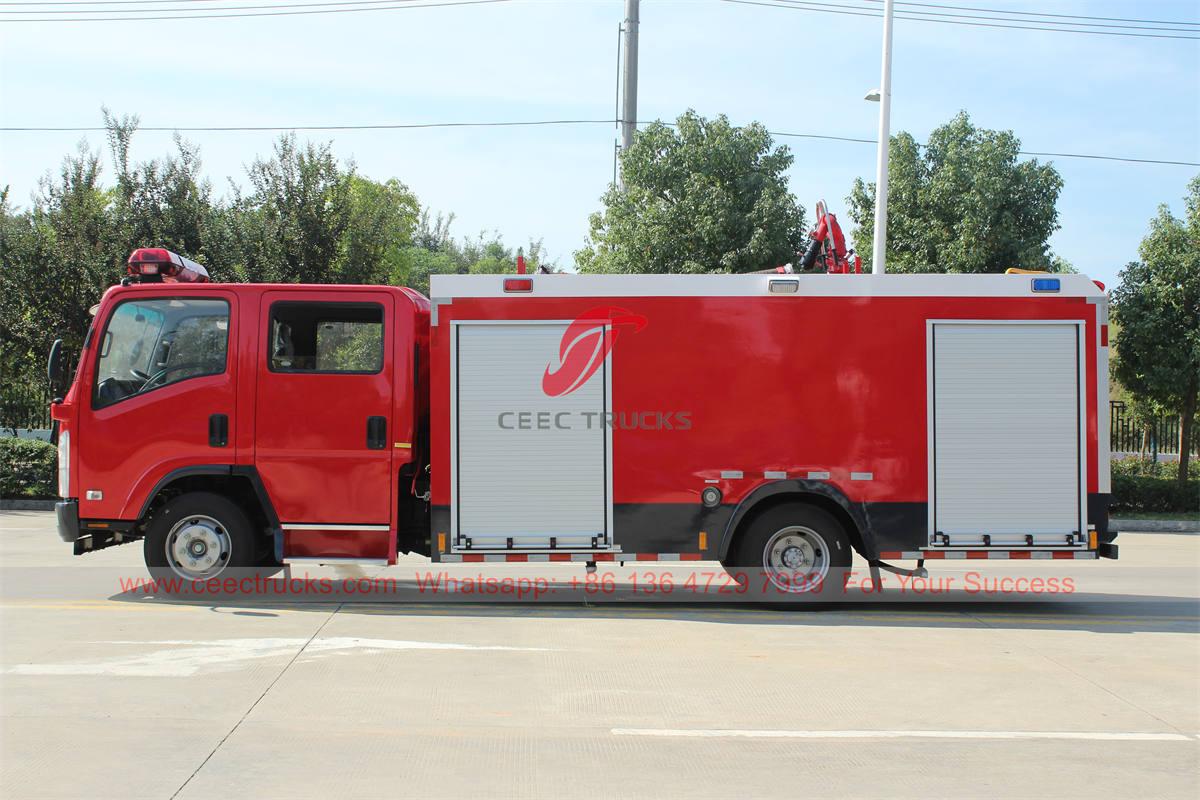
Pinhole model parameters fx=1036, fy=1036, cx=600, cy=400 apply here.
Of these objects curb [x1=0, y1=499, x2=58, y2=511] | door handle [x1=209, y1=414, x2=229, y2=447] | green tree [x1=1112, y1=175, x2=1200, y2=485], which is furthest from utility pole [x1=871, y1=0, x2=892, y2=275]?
curb [x1=0, y1=499, x2=58, y2=511]

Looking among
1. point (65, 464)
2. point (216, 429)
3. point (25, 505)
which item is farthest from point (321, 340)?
point (25, 505)

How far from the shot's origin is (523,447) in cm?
909

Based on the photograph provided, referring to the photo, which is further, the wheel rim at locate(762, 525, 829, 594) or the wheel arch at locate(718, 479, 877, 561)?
the wheel rim at locate(762, 525, 829, 594)

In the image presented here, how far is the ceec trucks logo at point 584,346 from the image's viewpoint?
9.09 meters

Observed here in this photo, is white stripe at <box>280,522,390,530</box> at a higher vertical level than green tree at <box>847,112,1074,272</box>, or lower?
lower

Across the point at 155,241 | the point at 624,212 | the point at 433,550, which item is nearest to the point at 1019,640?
the point at 433,550

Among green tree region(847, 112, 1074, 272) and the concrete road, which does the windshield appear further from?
green tree region(847, 112, 1074, 272)

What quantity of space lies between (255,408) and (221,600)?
69.7 inches

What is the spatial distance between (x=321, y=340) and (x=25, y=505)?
12.7 meters

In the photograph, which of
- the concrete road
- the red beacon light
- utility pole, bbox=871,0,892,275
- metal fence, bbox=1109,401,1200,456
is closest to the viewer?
the concrete road

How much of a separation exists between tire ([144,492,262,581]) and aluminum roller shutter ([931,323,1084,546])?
6.26 metres

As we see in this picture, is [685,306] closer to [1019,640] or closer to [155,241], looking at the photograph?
[1019,640]

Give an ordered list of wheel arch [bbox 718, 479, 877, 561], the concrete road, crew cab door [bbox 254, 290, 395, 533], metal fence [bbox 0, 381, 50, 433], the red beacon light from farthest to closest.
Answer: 1. metal fence [bbox 0, 381, 50, 433]
2. the red beacon light
3. crew cab door [bbox 254, 290, 395, 533]
4. wheel arch [bbox 718, 479, 877, 561]
5. the concrete road

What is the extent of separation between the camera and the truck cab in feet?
30.0
